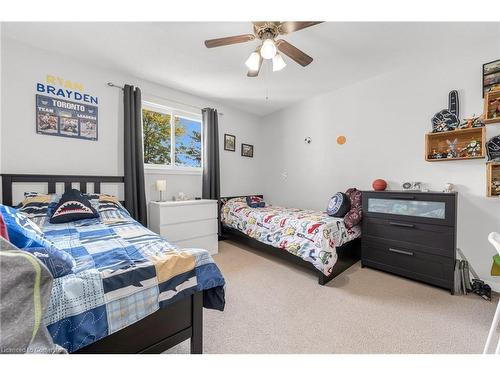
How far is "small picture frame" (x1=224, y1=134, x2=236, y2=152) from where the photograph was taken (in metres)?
4.05

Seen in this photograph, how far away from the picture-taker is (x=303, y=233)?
8.02 ft

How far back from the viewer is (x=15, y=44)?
223 centimetres

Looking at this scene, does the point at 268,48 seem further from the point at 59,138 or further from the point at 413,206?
the point at 59,138

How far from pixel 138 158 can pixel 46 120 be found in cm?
98

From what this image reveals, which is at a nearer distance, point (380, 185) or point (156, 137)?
point (380, 185)

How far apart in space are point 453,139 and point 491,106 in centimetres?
46

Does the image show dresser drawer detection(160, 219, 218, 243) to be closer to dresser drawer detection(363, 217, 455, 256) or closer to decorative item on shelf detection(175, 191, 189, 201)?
decorative item on shelf detection(175, 191, 189, 201)

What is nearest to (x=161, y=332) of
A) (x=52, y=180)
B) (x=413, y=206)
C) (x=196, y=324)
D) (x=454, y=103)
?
(x=196, y=324)

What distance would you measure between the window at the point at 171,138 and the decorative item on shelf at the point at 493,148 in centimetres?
363

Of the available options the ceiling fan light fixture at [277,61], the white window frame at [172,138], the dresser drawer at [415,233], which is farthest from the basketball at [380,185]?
the white window frame at [172,138]

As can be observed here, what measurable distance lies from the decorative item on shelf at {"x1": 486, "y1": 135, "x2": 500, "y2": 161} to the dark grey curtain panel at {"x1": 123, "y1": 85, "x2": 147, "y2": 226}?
3910mm

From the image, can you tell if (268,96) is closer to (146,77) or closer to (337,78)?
(337,78)

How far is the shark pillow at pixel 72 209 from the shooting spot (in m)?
1.98
